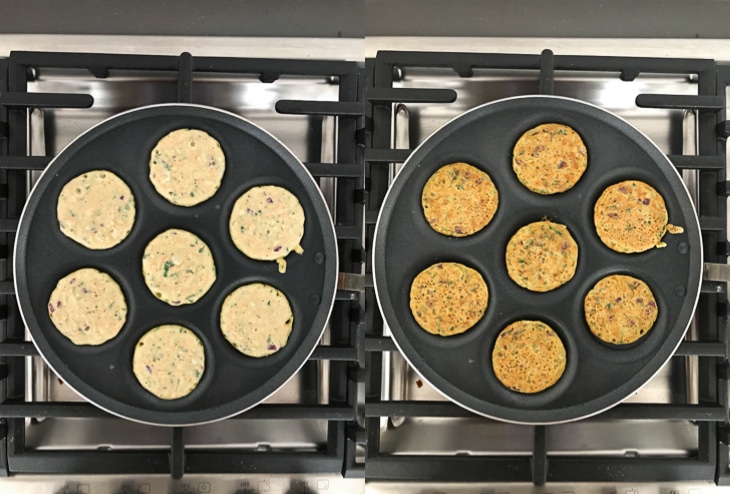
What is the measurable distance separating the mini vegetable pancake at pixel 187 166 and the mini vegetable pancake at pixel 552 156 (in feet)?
1.56

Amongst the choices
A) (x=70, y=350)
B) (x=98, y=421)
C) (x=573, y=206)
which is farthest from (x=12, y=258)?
(x=573, y=206)

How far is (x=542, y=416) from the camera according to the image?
0.85 m

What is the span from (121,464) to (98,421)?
0.28 feet

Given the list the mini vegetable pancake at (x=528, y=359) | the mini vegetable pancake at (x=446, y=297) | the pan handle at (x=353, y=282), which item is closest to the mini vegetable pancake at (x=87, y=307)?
the pan handle at (x=353, y=282)

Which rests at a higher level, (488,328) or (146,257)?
(146,257)

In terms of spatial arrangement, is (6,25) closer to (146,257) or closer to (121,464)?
(146,257)

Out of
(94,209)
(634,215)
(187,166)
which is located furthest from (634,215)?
(94,209)

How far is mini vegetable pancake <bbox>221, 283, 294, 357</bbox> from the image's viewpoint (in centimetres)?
90

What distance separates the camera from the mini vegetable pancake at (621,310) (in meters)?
0.88

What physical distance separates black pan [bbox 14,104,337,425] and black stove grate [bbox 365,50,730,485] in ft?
0.34

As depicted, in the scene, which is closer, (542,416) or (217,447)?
(542,416)

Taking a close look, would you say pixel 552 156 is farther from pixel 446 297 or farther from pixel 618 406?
pixel 618 406

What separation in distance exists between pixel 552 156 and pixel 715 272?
305 millimetres

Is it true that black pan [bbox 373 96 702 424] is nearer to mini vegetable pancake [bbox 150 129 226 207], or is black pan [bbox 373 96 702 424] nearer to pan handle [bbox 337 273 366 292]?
pan handle [bbox 337 273 366 292]
